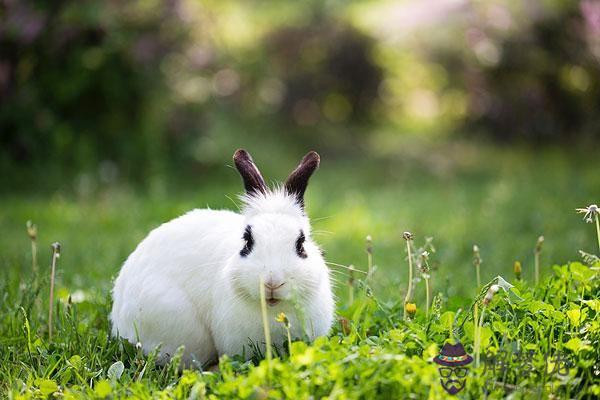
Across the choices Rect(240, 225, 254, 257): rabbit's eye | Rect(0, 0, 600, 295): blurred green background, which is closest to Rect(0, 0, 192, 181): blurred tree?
Rect(0, 0, 600, 295): blurred green background

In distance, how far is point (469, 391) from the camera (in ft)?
8.59

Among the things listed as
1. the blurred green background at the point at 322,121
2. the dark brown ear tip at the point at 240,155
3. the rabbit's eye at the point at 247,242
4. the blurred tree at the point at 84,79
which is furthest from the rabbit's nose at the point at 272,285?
the blurred tree at the point at 84,79

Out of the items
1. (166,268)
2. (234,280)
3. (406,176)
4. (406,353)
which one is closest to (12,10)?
(406,176)

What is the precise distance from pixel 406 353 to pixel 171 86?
6.50 metres

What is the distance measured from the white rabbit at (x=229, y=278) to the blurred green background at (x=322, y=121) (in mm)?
1330

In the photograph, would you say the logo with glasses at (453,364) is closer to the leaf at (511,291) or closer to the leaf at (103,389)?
the leaf at (511,291)

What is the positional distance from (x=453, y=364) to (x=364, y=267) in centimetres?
277

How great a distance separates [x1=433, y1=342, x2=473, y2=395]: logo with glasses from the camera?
2.59m

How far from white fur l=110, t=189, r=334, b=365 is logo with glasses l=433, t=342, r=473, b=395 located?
660mm

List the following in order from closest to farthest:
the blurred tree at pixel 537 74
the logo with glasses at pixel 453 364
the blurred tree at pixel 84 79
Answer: the logo with glasses at pixel 453 364 → the blurred tree at pixel 84 79 → the blurred tree at pixel 537 74

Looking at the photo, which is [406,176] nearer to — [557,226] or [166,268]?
[557,226]

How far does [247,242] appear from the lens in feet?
10.2

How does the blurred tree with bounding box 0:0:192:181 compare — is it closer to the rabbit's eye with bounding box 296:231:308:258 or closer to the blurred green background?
the blurred green background

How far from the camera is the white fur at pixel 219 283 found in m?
3.04
